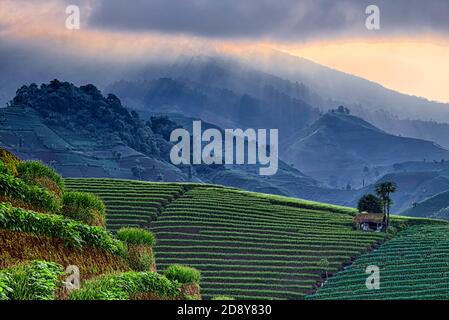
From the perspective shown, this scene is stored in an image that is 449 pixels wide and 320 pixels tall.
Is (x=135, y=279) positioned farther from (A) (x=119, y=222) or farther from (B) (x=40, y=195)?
(A) (x=119, y=222)

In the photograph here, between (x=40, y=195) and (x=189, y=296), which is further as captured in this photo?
(x=40, y=195)

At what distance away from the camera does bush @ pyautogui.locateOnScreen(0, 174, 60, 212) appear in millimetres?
19125

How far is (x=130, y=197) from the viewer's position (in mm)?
71062

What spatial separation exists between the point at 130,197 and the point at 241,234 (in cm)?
1137

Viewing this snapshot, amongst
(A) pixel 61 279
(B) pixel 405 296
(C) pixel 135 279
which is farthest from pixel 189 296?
(B) pixel 405 296

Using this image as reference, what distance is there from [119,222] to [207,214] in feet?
27.7

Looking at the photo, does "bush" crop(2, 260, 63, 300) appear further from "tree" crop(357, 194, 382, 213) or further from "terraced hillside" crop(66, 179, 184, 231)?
"tree" crop(357, 194, 382, 213)

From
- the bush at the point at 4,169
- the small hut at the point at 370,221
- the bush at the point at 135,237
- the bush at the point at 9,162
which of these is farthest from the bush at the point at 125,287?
the small hut at the point at 370,221

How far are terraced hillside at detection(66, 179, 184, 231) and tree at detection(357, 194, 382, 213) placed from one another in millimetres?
15348

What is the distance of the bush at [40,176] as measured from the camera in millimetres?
21312
